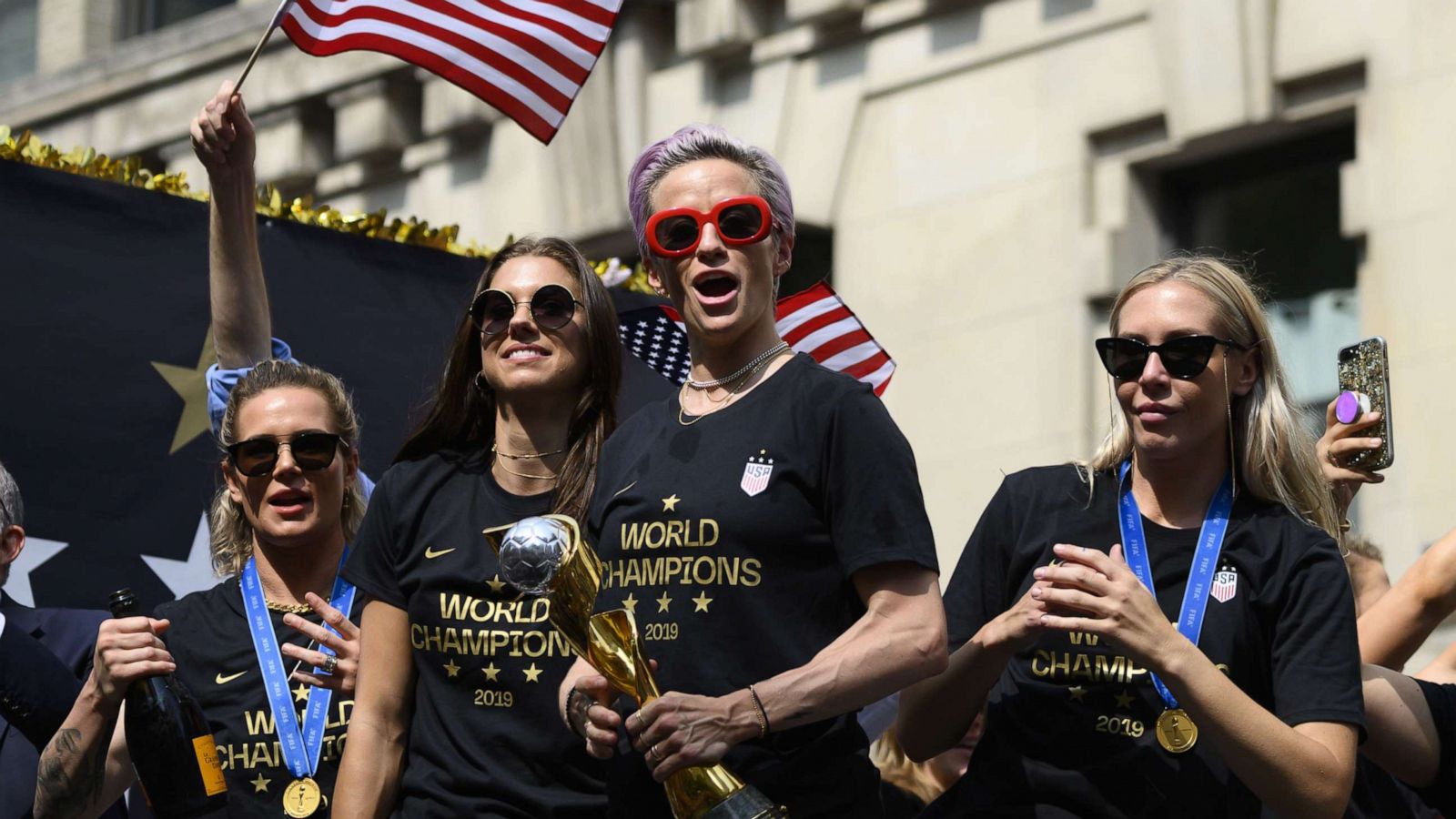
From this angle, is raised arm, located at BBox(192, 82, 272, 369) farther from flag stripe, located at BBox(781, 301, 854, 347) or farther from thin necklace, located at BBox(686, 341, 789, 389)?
flag stripe, located at BBox(781, 301, 854, 347)

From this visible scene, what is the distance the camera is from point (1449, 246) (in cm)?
967

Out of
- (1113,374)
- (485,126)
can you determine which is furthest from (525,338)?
(485,126)

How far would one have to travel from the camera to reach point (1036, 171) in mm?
11180

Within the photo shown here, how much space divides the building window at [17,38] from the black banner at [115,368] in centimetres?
Answer: 916

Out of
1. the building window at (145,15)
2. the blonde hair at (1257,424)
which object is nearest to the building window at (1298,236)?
the blonde hair at (1257,424)

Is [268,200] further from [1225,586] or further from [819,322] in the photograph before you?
[1225,586]

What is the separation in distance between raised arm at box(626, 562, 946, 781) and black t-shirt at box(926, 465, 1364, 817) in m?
0.49

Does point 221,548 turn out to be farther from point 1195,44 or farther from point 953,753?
point 1195,44

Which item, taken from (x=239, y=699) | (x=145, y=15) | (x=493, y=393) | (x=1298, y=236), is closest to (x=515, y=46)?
(x=493, y=393)

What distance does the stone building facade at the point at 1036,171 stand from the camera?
986cm

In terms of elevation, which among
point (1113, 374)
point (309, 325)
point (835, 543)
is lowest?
point (835, 543)

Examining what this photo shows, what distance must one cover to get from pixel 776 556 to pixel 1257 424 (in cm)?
116

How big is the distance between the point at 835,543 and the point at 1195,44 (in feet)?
22.0

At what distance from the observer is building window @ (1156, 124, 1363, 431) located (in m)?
10.4
